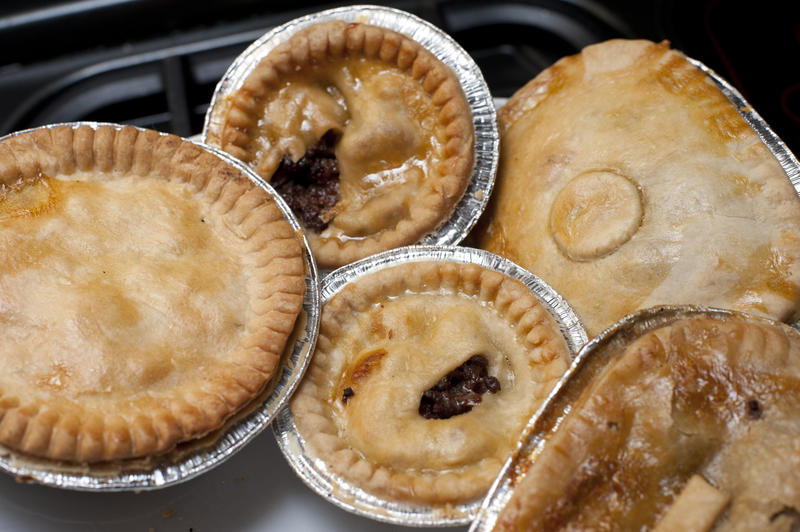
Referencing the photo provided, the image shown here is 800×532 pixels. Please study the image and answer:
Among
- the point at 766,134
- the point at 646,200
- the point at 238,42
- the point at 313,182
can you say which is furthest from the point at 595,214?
the point at 238,42

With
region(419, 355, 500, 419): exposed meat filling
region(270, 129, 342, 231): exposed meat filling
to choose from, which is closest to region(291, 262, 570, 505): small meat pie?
region(419, 355, 500, 419): exposed meat filling

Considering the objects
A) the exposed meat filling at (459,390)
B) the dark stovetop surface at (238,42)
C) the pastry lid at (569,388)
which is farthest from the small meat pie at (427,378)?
the dark stovetop surface at (238,42)

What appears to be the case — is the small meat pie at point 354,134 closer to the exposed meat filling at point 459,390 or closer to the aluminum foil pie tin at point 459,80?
the aluminum foil pie tin at point 459,80

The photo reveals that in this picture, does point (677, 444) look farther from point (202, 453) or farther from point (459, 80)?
point (459, 80)

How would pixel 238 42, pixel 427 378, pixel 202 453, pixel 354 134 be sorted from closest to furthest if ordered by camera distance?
pixel 202 453 < pixel 427 378 < pixel 354 134 < pixel 238 42

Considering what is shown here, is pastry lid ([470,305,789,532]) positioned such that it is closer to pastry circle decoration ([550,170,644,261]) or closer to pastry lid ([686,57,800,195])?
pastry circle decoration ([550,170,644,261])

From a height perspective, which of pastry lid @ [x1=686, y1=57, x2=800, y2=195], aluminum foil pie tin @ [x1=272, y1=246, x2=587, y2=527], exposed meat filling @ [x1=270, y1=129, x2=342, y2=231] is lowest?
aluminum foil pie tin @ [x1=272, y1=246, x2=587, y2=527]

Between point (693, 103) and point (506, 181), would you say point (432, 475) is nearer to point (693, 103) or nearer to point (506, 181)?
point (506, 181)
